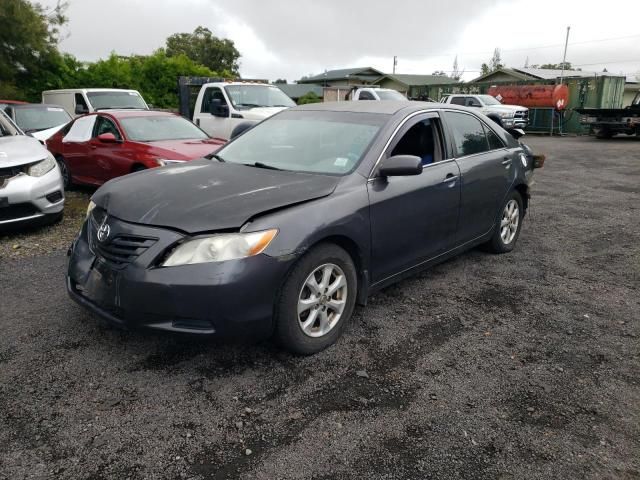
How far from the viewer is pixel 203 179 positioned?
141 inches

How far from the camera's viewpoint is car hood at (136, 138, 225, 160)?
6879mm

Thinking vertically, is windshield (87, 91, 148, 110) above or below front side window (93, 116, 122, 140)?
above

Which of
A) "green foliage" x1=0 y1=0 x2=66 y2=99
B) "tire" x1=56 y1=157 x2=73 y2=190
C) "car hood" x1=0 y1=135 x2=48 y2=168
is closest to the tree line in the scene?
"green foliage" x1=0 y1=0 x2=66 y2=99

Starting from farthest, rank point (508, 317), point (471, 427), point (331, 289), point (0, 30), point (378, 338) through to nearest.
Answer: point (0, 30) → point (508, 317) → point (378, 338) → point (331, 289) → point (471, 427)

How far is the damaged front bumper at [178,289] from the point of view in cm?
283

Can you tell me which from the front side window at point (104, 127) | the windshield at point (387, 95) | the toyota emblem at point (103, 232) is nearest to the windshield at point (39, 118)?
the front side window at point (104, 127)

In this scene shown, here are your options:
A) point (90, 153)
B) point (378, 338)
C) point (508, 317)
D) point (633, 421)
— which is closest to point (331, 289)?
point (378, 338)

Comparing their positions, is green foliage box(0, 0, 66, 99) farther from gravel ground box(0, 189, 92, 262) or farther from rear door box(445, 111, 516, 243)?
rear door box(445, 111, 516, 243)

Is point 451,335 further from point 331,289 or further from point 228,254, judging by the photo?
point 228,254

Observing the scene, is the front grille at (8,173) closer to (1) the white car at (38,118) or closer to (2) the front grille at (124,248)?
(2) the front grille at (124,248)

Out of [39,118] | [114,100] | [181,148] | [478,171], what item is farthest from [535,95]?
[478,171]

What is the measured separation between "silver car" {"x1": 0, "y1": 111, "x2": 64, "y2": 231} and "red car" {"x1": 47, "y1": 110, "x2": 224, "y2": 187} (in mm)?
1187

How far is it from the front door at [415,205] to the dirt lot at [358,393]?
47cm

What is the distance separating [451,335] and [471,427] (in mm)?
1076
